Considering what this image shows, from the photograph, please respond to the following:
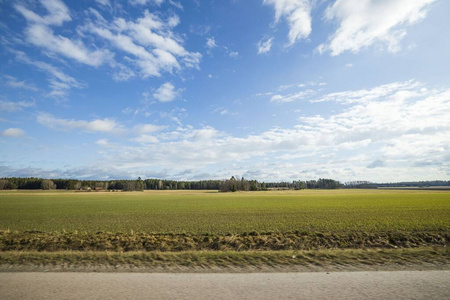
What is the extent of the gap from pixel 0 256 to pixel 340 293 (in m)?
12.4

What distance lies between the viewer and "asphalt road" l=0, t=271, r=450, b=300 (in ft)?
18.1

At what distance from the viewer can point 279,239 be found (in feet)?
48.1

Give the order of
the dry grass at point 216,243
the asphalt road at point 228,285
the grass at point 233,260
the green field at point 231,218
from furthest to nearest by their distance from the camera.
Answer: the green field at point 231,218
the dry grass at point 216,243
the grass at point 233,260
the asphalt road at point 228,285

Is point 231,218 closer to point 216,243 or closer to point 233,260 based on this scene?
point 216,243

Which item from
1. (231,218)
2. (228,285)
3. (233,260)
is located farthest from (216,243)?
(231,218)

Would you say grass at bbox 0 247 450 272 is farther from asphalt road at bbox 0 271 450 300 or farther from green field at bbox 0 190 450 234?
green field at bbox 0 190 450 234

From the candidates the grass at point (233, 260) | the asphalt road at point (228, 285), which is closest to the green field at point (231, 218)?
the grass at point (233, 260)

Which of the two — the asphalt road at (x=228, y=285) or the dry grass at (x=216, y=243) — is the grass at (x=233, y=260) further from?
the dry grass at (x=216, y=243)

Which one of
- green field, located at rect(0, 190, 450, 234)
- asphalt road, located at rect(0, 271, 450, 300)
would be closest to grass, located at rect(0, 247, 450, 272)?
asphalt road, located at rect(0, 271, 450, 300)

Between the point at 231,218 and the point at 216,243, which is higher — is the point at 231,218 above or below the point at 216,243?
below

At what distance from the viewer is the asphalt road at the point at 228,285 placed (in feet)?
18.1

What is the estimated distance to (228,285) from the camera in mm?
6168

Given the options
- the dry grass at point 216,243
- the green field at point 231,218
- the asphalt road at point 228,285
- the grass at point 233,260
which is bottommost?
the green field at point 231,218

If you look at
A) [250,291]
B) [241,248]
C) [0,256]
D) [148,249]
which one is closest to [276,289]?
[250,291]
